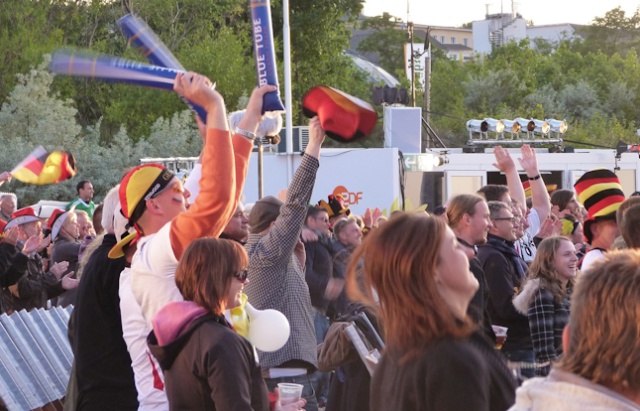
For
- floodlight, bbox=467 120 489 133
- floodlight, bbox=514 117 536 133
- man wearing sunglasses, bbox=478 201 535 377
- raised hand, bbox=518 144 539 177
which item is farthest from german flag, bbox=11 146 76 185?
floodlight, bbox=514 117 536 133

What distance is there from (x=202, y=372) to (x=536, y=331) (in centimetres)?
315

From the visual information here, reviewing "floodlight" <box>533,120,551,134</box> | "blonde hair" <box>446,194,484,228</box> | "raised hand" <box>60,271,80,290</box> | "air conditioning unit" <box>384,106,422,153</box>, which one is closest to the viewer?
"blonde hair" <box>446,194,484,228</box>

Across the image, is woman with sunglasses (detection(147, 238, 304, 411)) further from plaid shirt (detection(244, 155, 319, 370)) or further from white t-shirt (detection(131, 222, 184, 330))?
plaid shirt (detection(244, 155, 319, 370))

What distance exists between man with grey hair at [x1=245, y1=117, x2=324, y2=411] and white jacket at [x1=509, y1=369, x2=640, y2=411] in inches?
149

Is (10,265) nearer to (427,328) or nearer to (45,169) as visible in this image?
(45,169)

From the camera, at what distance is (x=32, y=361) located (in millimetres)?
8422

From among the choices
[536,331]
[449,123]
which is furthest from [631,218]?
[449,123]

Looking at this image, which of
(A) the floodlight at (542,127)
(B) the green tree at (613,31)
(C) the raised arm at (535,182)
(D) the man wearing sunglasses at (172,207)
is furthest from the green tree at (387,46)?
(D) the man wearing sunglasses at (172,207)

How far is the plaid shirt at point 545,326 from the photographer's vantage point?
21.4ft

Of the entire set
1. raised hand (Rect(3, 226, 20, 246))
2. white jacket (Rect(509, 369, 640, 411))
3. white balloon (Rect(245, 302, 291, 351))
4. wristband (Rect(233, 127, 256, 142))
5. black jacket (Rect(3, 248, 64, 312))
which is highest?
wristband (Rect(233, 127, 256, 142))

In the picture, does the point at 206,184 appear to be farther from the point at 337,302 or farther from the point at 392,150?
the point at 392,150

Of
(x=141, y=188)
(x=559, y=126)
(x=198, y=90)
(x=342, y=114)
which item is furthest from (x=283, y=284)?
(x=559, y=126)

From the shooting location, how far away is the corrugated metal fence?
8.17 m

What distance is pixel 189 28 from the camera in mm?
43031
